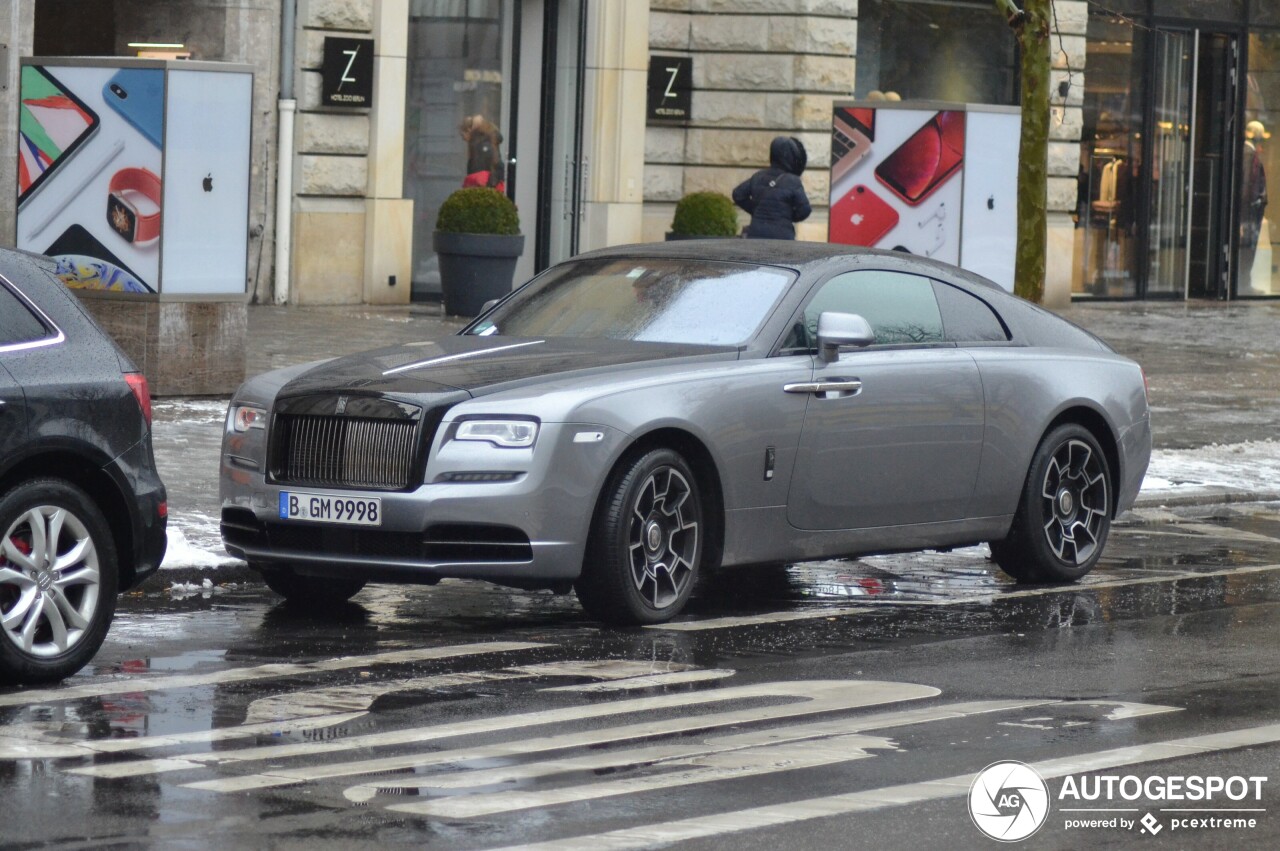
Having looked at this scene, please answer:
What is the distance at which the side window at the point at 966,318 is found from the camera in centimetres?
1044

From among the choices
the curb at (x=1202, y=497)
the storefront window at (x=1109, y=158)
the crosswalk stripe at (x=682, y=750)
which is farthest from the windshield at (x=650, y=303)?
the storefront window at (x=1109, y=158)

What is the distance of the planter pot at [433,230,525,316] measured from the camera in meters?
22.8

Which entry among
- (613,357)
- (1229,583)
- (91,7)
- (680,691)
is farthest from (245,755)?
(91,7)

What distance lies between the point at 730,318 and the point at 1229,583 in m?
2.90

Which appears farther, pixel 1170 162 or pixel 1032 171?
pixel 1170 162

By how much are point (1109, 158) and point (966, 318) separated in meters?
21.6

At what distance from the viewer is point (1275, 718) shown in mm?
7316

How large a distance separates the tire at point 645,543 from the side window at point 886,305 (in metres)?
1.06

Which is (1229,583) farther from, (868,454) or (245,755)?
(245,755)

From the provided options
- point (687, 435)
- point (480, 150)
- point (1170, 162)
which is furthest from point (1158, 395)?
point (1170, 162)

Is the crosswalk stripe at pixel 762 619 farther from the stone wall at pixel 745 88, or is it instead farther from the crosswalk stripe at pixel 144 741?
the stone wall at pixel 745 88

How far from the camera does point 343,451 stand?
8711 millimetres

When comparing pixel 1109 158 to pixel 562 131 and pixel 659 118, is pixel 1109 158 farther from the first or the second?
pixel 562 131

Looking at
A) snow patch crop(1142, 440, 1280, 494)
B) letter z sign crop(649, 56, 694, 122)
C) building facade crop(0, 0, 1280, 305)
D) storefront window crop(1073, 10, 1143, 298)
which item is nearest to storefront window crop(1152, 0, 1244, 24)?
building facade crop(0, 0, 1280, 305)
